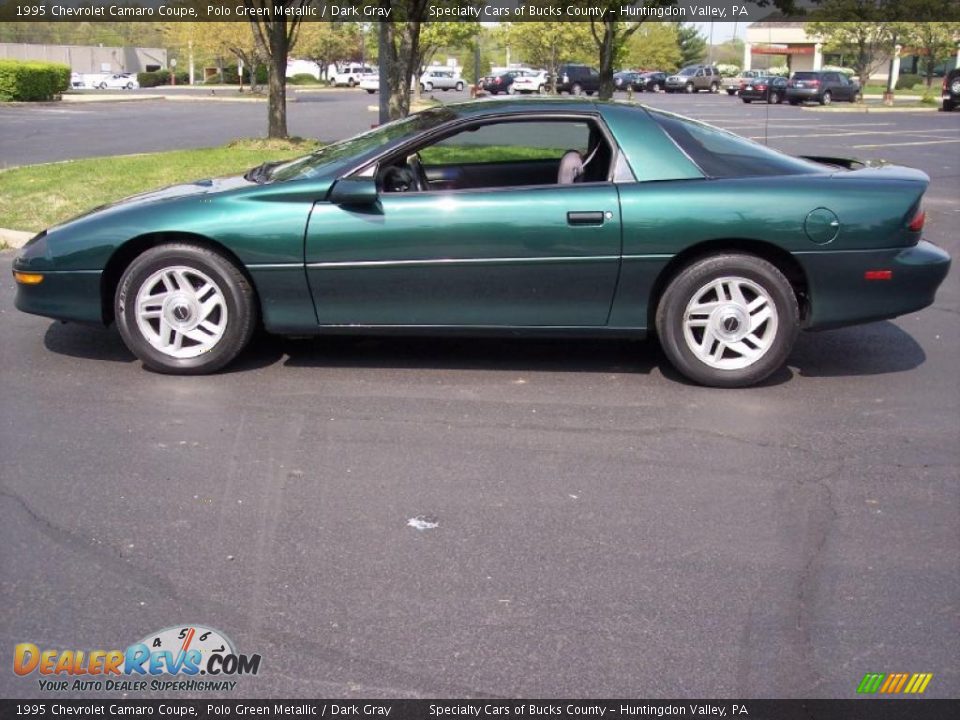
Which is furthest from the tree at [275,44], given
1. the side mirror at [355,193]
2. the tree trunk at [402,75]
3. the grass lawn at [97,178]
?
the side mirror at [355,193]

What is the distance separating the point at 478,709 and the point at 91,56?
8819 centimetres

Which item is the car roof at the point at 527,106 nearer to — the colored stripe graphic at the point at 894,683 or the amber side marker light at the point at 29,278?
the amber side marker light at the point at 29,278

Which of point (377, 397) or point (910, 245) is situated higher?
point (910, 245)

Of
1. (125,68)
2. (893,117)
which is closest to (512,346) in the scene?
(893,117)

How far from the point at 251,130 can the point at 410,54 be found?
1037 cm

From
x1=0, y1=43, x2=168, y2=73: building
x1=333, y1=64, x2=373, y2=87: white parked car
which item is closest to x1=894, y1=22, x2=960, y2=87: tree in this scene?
x1=333, y1=64, x2=373, y2=87: white parked car

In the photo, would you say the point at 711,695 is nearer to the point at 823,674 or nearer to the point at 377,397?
the point at 823,674

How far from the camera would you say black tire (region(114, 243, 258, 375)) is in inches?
225

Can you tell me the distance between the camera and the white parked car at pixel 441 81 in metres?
65.6

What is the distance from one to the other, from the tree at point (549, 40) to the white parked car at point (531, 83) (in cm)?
59

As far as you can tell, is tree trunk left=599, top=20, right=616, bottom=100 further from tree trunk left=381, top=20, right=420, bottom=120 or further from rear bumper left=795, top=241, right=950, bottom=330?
rear bumper left=795, top=241, right=950, bottom=330

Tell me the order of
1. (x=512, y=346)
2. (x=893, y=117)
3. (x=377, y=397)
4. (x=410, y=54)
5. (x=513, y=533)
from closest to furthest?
(x=513, y=533) → (x=377, y=397) → (x=512, y=346) → (x=410, y=54) → (x=893, y=117)

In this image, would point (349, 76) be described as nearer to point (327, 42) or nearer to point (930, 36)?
point (327, 42)

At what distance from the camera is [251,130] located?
25.2 metres
